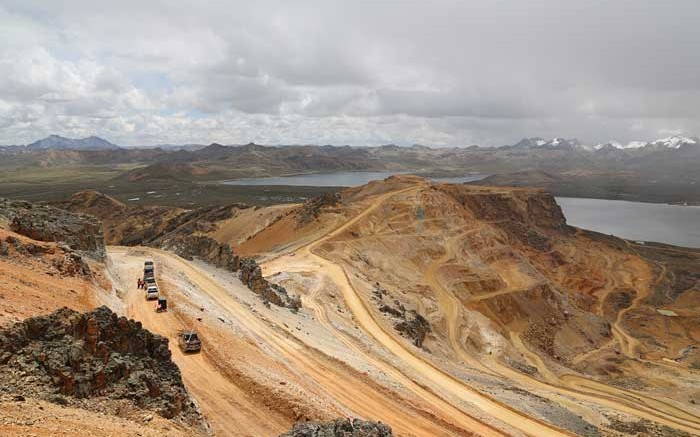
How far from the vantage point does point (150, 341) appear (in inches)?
653

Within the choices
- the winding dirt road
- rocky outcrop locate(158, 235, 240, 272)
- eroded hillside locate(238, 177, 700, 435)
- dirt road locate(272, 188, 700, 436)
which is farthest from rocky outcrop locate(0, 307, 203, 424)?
rocky outcrop locate(158, 235, 240, 272)

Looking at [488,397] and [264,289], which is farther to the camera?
[264,289]

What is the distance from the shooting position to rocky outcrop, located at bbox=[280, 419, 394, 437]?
547 inches

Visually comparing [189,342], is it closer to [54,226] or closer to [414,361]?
[54,226]

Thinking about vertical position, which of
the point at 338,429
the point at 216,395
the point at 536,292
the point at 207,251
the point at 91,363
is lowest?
the point at 536,292

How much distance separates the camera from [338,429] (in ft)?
47.4

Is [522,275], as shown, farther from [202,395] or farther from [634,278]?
[202,395]

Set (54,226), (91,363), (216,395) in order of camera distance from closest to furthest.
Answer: (91,363)
(216,395)
(54,226)

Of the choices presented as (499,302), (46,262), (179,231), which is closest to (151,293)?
(46,262)

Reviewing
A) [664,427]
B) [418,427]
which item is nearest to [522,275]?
[664,427]

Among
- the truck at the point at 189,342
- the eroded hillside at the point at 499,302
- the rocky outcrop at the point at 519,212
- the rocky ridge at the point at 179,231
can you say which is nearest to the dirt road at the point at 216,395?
A: the truck at the point at 189,342

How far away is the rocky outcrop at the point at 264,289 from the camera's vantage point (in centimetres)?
3806

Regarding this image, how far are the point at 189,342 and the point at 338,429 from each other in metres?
10.9

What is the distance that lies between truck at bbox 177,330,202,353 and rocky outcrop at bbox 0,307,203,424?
5.66 m
